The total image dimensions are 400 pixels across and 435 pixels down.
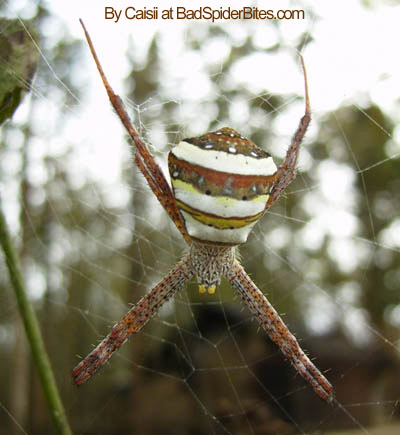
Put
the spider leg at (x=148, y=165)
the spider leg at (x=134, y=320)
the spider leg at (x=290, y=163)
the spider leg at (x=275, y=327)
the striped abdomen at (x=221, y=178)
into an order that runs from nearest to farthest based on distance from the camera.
Result: the striped abdomen at (x=221, y=178) → the spider leg at (x=148, y=165) → the spider leg at (x=290, y=163) → the spider leg at (x=134, y=320) → the spider leg at (x=275, y=327)

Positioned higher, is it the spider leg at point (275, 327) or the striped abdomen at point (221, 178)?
A: the striped abdomen at point (221, 178)

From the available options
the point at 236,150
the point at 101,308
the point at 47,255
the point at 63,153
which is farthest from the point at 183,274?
the point at 101,308

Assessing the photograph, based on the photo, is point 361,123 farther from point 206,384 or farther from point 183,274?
point 183,274

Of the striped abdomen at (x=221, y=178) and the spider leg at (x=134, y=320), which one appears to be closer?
the striped abdomen at (x=221, y=178)

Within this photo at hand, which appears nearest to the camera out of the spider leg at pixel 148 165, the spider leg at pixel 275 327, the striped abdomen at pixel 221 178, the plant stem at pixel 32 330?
the plant stem at pixel 32 330

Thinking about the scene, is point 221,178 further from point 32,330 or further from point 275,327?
point 275,327

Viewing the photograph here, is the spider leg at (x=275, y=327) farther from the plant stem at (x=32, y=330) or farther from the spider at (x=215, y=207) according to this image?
the plant stem at (x=32, y=330)

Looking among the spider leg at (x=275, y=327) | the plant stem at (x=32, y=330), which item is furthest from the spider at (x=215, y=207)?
the plant stem at (x=32, y=330)
